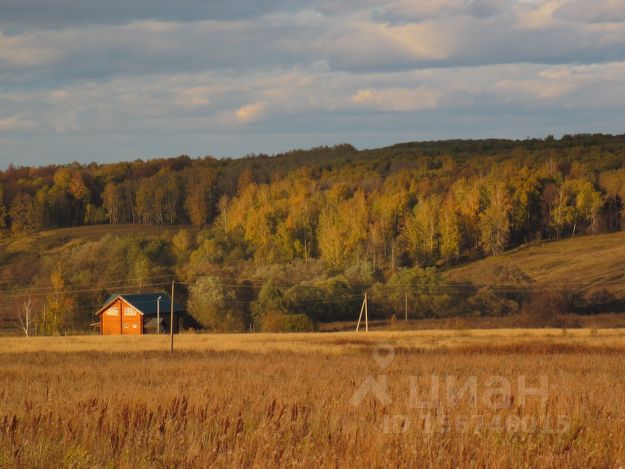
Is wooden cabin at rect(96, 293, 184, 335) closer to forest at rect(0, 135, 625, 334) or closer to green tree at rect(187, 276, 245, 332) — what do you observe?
green tree at rect(187, 276, 245, 332)

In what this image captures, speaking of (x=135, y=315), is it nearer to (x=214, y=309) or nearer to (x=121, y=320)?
(x=121, y=320)

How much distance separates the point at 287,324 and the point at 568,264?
49797 mm

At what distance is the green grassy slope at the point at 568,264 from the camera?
87812 millimetres

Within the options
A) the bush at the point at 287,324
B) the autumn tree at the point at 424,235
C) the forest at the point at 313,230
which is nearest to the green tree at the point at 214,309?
the forest at the point at 313,230

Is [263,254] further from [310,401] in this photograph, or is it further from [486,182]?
[310,401]

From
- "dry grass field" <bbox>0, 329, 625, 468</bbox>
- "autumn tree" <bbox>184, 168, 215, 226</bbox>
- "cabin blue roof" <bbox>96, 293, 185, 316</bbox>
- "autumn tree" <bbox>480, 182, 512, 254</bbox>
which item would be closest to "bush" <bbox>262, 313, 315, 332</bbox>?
"cabin blue roof" <bbox>96, 293, 185, 316</bbox>

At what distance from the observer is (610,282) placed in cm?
8675

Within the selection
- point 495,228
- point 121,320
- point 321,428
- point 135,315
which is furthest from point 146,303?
point 321,428

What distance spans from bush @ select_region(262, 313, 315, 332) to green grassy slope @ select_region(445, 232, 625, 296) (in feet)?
88.0

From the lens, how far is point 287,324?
221 ft

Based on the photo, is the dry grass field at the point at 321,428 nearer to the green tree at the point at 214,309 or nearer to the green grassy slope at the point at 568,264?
the green tree at the point at 214,309

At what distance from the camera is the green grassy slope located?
87812 mm

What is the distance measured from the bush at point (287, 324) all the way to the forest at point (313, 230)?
130 mm

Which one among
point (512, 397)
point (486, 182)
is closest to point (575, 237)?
point (486, 182)
